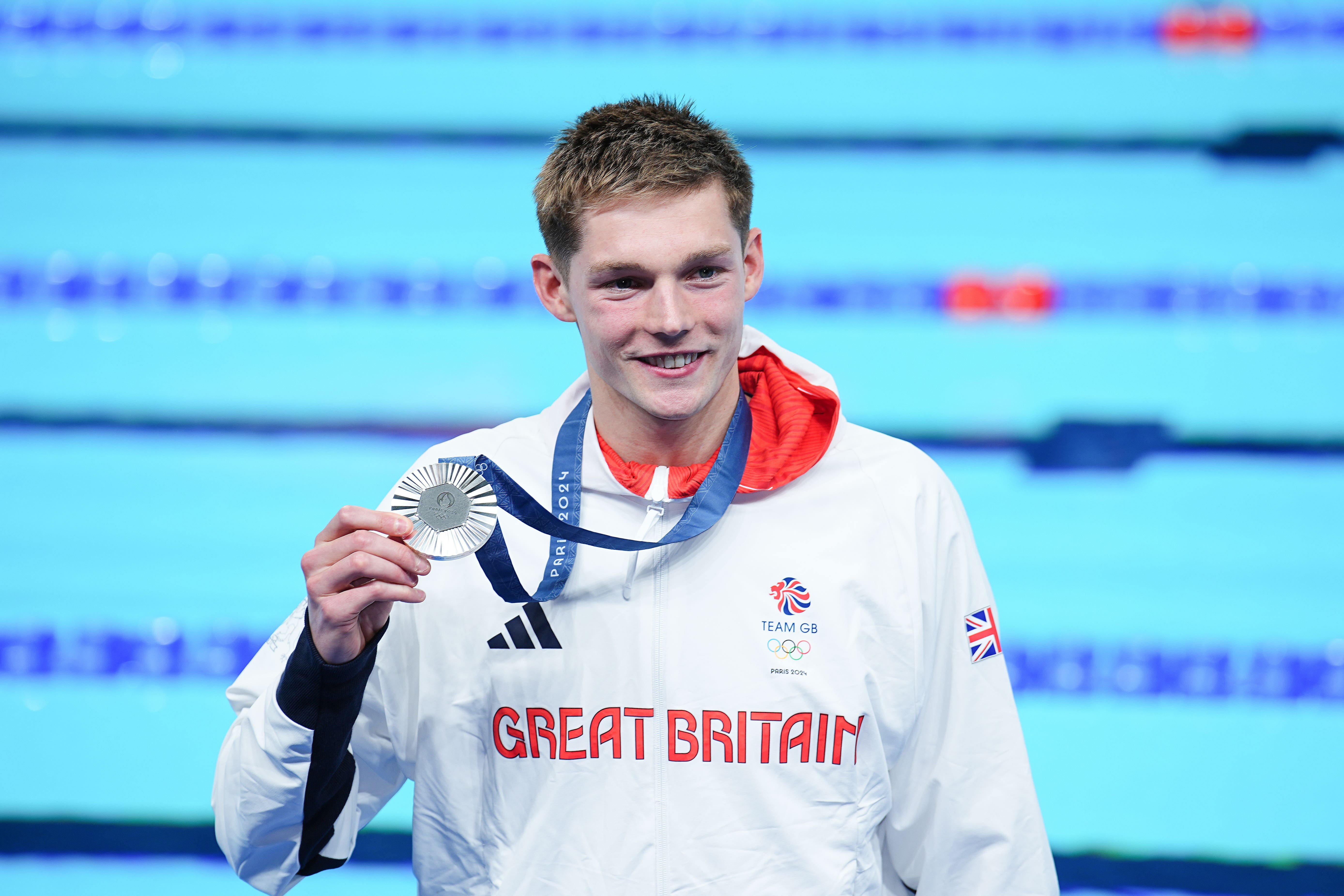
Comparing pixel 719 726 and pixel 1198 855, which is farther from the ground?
pixel 719 726

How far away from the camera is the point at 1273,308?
98.7 inches

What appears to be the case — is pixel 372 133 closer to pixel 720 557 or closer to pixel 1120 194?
pixel 1120 194

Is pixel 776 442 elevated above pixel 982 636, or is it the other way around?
pixel 776 442

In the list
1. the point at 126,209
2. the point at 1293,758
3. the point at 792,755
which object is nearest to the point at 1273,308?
the point at 1293,758

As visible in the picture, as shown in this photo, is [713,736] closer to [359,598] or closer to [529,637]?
[529,637]

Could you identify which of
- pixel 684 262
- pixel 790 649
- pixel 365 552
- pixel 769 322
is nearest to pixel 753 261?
pixel 684 262

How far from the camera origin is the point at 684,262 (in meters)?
0.98

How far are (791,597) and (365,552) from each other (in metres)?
0.41

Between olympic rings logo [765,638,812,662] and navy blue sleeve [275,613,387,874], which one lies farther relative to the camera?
olympic rings logo [765,638,812,662]

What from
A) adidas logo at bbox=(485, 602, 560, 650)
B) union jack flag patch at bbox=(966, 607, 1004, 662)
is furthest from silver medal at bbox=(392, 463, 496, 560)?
union jack flag patch at bbox=(966, 607, 1004, 662)

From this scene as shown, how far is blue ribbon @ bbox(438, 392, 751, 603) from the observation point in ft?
3.36

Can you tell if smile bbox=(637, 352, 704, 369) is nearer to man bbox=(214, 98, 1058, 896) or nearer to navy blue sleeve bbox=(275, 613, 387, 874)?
man bbox=(214, 98, 1058, 896)

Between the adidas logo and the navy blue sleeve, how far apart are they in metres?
0.12

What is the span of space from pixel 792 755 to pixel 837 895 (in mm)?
132
